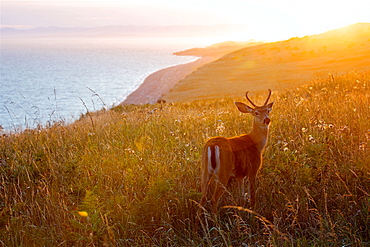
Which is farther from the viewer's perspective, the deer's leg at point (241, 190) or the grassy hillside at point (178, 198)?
the deer's leg at point (241, 190)

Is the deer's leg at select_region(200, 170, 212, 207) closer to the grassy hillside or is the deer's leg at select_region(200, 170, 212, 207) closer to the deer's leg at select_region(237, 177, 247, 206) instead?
the grassy hillside

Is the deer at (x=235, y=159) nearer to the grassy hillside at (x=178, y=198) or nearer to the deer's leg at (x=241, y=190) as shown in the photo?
the deer's leg at (x=241, y=190)

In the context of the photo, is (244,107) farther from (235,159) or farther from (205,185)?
(205,185)

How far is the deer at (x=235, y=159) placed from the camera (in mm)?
4578

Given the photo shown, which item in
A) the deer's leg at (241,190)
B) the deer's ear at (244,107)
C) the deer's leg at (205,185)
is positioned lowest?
the deer's leg at (241,190)

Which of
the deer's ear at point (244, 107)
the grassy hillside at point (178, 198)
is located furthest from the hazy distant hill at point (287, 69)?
the deer's ear at point (244, 107)

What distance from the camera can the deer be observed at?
4.58 metres

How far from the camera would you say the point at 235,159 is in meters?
4.89

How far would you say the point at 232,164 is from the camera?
15.6 ft

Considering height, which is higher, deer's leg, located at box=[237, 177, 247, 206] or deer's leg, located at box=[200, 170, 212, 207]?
deer's leg, located at box=[200, 170, 212, 207]

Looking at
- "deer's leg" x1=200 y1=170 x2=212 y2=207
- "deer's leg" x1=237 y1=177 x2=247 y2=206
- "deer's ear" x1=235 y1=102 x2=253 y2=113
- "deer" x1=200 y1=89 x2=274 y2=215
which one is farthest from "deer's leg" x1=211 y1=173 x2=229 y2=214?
"deer's ear" x1=235 y1=102 x2=253 y2=113

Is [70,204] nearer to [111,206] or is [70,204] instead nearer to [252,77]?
[111,206]

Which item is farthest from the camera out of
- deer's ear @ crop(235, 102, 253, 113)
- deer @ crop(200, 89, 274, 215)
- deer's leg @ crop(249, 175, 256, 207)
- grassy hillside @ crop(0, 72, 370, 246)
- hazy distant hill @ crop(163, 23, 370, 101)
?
hazy distant hill @ crop(163, 23, 370, 101)

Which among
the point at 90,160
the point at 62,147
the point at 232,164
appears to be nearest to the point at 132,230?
the point at 232,164
